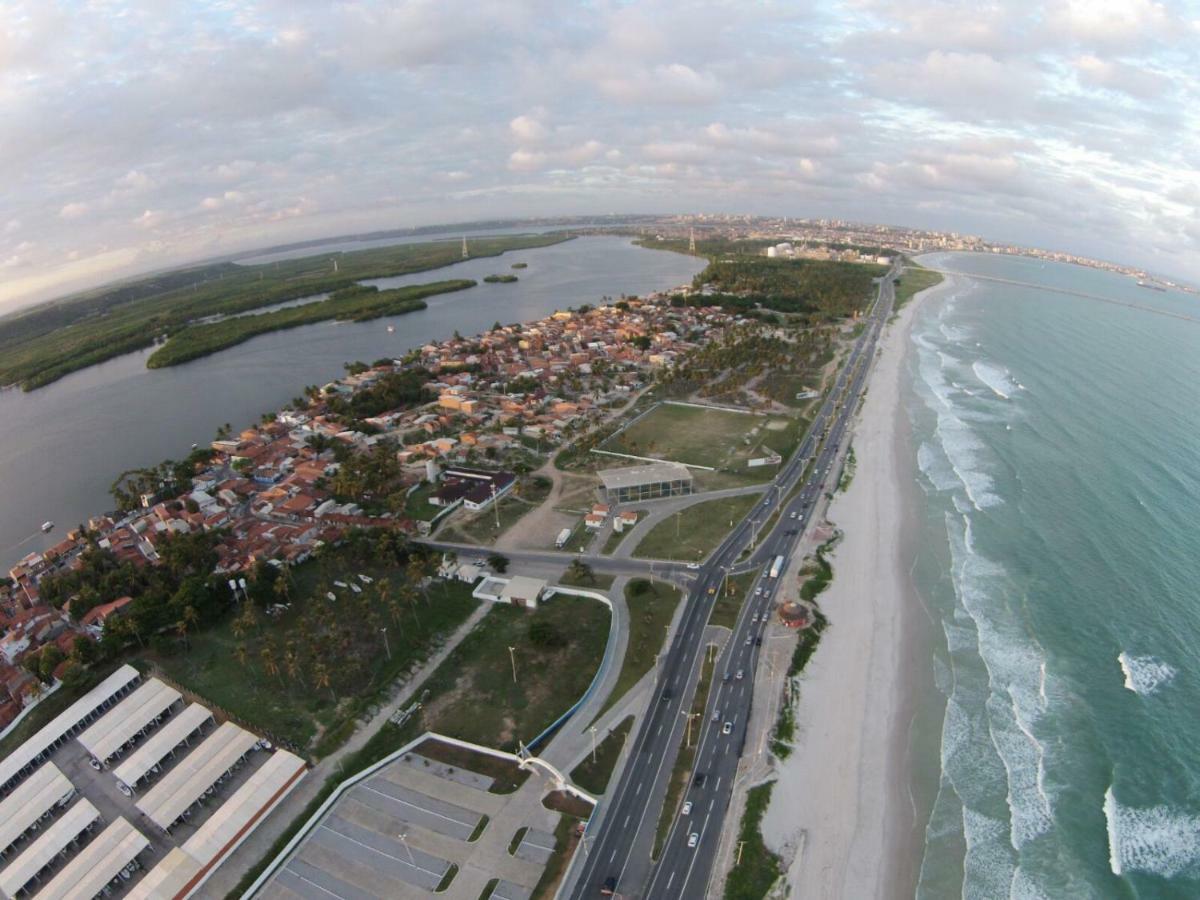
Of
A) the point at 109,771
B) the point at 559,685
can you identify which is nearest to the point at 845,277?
the point at 559,685

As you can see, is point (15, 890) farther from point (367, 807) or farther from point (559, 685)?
point (559, 685)

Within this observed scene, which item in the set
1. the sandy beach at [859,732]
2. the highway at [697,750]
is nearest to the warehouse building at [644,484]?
the highway at [697,750]

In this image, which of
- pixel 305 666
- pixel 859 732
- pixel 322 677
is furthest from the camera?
pixel 305 666

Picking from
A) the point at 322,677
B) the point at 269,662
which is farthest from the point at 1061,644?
the point at 269,662

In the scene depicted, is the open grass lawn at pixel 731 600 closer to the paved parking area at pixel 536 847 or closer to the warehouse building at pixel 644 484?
the warehouse building at pixel 644 484

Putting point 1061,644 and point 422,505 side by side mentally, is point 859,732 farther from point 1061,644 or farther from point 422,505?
point 422,505

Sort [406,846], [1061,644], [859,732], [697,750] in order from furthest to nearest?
[1061,644] < [859,732] < [697,750] < [406,846]
